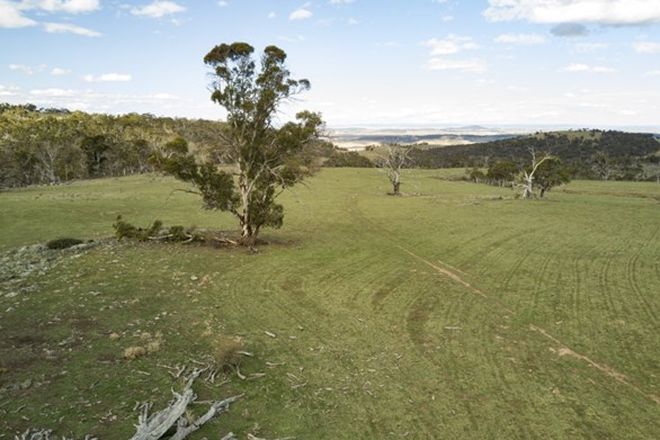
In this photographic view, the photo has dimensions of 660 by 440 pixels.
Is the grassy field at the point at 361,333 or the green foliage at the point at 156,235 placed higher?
the green foliage at the point at 156,235

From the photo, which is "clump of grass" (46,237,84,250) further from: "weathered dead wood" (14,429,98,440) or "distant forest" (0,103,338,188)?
"distant forest" (0,103,338,188)

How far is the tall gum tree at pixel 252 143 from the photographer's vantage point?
27469mm

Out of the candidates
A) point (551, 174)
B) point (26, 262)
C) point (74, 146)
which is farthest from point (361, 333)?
point (74, 146)

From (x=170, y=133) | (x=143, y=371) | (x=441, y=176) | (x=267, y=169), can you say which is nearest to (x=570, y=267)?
(x=267, y=169)

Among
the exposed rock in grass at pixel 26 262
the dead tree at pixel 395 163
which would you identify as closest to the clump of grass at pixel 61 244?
the exposed rock in grass at pixel 26 262

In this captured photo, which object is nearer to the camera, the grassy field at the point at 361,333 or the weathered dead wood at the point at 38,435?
the weathered dead wood at the point at 38,435

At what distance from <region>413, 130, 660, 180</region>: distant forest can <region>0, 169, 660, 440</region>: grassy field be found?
77.3 meters

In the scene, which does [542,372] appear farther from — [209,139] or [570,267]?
[209,139]

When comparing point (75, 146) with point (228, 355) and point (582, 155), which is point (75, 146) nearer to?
point (228, 355)

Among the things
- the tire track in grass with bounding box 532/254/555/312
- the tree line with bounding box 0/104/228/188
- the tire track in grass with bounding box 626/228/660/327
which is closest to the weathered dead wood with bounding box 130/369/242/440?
the tire track in grass with bounding box 532/254/555/312

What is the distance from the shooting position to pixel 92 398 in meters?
11.4

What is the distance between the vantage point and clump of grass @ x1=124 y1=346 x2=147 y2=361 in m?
13.6

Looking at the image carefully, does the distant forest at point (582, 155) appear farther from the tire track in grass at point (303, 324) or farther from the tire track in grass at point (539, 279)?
the tire track in grass at point (303, 324)

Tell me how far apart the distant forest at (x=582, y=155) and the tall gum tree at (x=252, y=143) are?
252 feet
